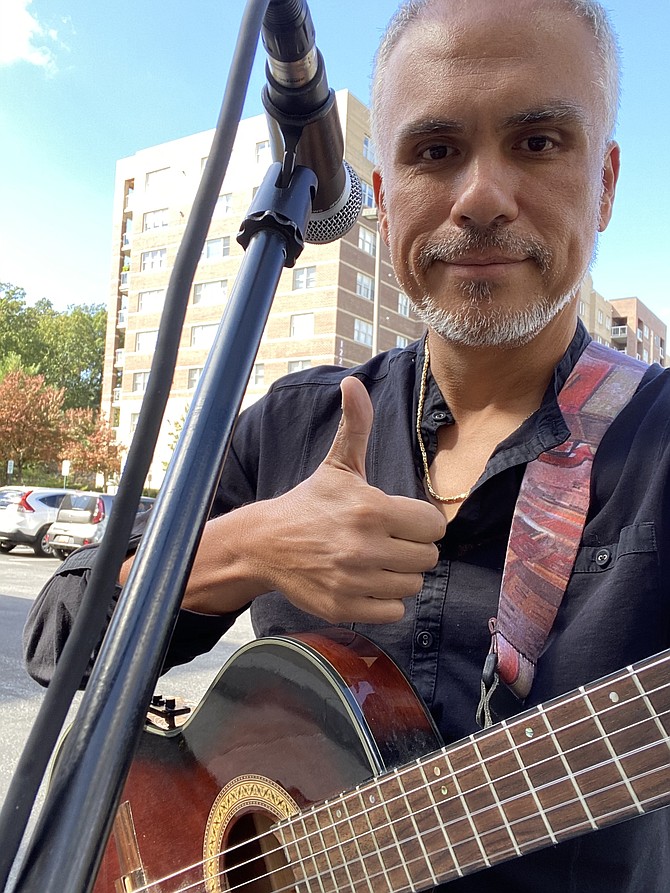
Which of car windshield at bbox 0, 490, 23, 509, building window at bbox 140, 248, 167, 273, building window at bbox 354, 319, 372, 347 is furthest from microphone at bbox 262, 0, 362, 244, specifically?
building window at bbox 140, 248, 167, 273

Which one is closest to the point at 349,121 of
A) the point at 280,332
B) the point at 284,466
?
the point at 280,332

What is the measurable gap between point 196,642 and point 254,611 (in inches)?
6.5

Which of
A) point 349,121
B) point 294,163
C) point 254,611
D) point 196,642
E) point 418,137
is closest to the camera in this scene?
point 294,163

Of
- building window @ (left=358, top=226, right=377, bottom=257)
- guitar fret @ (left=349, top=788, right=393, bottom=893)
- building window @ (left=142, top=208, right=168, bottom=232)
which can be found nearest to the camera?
guitar fret @ (left=349, top=788, right=393, bottom=893)

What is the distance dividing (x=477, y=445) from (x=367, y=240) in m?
31.2

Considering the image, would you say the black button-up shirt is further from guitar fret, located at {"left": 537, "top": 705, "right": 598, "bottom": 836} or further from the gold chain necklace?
guitar fret, located at {"left": 537, "top": 705, "right": 598, "bottom": 836}

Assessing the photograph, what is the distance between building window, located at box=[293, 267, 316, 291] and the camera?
99.3 ft

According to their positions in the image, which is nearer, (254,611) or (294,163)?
(294,163)

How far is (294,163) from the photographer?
1003 millimetres

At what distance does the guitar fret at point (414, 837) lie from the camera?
40.0 inches

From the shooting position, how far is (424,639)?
1.34 m

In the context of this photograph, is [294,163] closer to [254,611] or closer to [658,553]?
[658,553]

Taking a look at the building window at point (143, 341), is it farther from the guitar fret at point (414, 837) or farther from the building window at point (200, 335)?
the guitar fret at point (414, 837)

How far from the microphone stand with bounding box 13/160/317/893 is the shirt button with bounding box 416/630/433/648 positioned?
0.74 m
